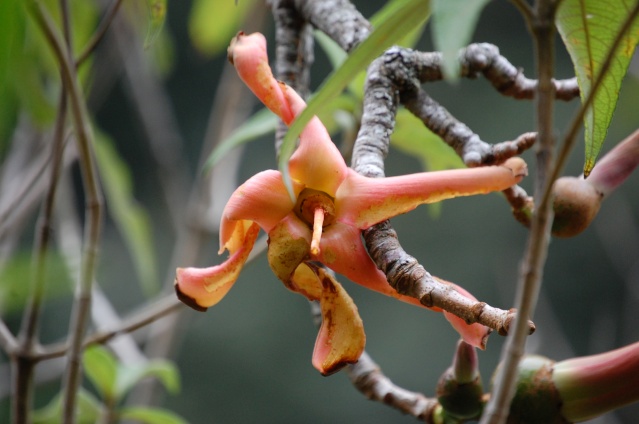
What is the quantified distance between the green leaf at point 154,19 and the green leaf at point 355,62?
0.18m

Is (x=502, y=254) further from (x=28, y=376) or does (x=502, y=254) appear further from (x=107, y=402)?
(x=28, y=376)

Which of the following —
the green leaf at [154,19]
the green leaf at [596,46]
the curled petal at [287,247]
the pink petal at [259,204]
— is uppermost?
the green leaf at [596,46]

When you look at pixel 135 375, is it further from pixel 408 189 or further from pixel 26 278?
pixel 408 189

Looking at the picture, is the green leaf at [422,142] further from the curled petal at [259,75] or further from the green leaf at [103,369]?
the green leaf at [103,369]

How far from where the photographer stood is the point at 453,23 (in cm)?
28

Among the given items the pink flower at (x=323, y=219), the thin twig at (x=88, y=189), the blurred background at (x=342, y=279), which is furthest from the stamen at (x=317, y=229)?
the blurred background at (x=342, y=279)

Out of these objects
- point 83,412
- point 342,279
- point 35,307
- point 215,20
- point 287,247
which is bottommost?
point 83,412

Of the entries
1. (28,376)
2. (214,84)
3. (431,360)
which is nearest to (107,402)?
(28,376)

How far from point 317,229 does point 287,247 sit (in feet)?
0.09

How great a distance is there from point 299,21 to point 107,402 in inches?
20.5

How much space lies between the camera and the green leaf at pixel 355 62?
0.32m

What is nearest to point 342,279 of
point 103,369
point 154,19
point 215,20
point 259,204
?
point 215,20

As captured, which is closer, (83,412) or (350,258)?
(350,258)

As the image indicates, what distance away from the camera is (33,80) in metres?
1.09
